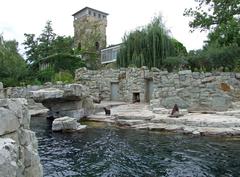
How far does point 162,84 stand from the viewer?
1759 cm

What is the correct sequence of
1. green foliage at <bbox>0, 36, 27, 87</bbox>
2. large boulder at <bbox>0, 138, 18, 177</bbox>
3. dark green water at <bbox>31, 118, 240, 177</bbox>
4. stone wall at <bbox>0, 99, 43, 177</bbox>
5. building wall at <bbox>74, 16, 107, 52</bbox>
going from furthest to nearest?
building wall at <bbox>74, 16, 107, 52</bbox> → green foliage at <bbox>0, 36, 27, 87</bbox> → dark green water at <bbox>31, 118, 240, 177</bbox> → stone wall at <bbox>0, 99, 43, 177</bbox> → large boulder at <bbox>0, 138, 18, 177</bbox>

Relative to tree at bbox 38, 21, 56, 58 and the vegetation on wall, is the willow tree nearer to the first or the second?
the vegetation on wall

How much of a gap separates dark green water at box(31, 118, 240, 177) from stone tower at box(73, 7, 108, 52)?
28.8m

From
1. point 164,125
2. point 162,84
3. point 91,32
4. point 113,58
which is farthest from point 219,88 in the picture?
point 91,32

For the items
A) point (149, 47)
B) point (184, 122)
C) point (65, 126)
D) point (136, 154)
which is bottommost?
point (136, 154)

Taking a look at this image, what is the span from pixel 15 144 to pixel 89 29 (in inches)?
1536

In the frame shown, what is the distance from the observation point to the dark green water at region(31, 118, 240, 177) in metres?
7.66

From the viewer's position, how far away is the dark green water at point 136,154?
7.66m

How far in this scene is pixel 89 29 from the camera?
137ft

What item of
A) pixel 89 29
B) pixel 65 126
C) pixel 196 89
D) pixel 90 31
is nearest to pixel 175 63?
pixel 196 89

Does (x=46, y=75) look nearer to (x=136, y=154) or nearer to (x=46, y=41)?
(x=46, y=41)

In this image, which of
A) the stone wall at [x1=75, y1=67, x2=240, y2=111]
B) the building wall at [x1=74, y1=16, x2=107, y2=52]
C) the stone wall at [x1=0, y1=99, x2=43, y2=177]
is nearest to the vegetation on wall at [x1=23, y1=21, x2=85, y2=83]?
the building wall at [x1=74, y1=16, x2=107, y2=52]

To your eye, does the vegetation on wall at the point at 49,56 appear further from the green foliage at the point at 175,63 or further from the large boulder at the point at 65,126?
the large boulder at the point at 65,126

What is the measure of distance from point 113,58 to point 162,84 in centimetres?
1858
